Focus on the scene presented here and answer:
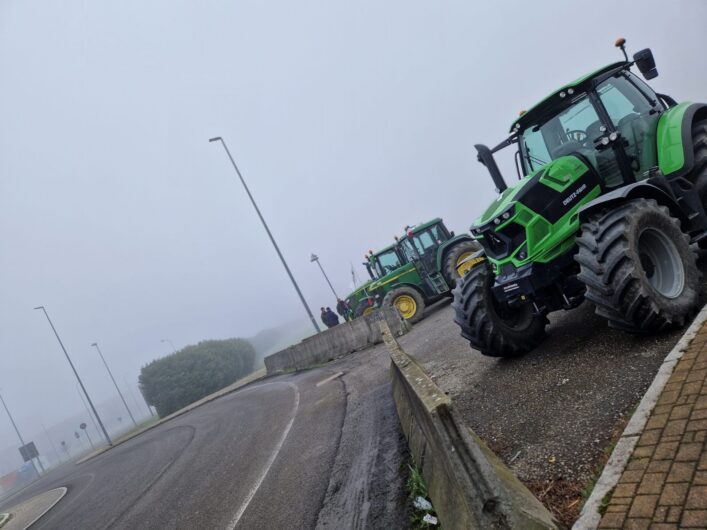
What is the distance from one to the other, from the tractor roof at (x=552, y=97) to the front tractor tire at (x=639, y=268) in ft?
6.06

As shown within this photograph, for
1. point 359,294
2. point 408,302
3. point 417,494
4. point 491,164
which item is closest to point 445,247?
point 408,302

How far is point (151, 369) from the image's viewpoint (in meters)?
58.9

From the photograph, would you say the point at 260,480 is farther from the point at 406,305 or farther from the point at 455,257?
the point at 406,305

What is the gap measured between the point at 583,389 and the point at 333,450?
3.52m

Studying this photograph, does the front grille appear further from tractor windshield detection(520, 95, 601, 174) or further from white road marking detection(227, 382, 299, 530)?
white road marking detection(227, 382, 299, 530)

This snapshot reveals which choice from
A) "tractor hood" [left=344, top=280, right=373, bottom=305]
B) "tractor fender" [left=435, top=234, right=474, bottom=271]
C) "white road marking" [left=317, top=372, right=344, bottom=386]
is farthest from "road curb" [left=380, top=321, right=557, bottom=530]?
"tractor hood" [left=344, top=280, right=373, bottom=305]

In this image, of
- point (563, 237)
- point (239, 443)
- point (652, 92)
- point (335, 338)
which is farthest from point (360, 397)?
point (335, 338)

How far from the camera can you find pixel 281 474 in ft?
22.5

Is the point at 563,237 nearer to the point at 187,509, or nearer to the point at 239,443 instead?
Answer: the point at 187,509

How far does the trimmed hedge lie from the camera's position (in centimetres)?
5638

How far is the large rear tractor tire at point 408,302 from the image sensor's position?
18.5m

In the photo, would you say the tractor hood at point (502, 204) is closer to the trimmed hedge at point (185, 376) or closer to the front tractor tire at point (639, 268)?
the front tractor tire at point (639, 268)

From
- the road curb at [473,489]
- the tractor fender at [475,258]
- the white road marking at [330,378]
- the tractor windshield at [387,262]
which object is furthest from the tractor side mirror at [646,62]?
the tractor windshield at [387,262]

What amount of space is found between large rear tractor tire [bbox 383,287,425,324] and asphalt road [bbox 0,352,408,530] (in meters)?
4.64
